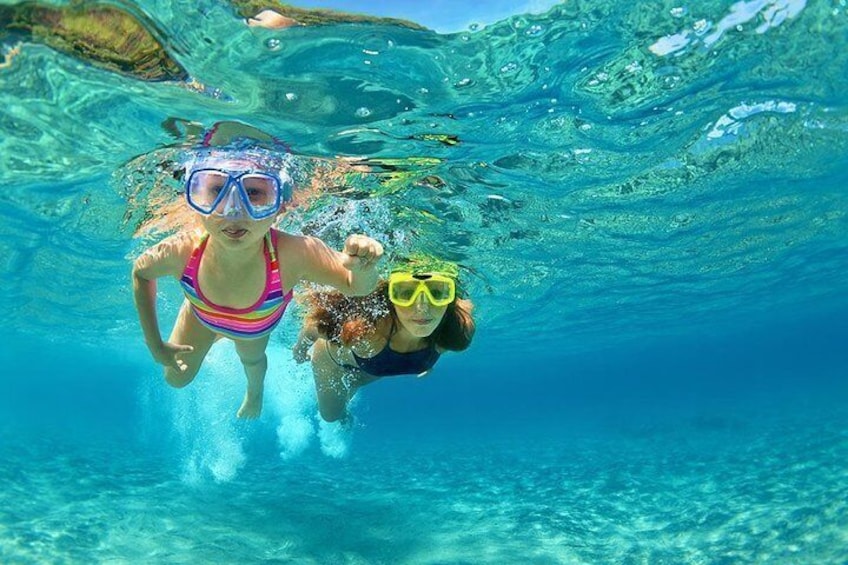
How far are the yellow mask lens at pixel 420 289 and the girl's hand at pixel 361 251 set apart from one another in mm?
2603

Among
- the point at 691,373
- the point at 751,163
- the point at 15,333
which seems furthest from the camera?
the point at 691,373

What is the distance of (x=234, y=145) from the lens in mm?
10250

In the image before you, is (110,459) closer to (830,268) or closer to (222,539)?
(222,539)

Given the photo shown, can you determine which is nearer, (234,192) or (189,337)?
(234,192)

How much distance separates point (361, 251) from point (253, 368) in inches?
205

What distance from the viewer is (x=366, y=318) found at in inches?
360

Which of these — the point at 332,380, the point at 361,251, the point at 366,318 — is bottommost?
the point at 361,251

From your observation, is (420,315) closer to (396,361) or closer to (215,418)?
(396,361)

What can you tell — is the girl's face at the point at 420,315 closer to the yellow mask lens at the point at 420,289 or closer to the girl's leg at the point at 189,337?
the yellow mask lens at the point at 420,289

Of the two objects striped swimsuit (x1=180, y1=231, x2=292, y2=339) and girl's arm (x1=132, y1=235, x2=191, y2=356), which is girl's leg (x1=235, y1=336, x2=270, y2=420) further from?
girl's arm (x1=132, y1=235, x2=191, y2=356)

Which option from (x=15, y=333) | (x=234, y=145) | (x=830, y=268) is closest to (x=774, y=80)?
(x=234, y=145)

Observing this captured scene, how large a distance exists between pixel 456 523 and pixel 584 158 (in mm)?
8617

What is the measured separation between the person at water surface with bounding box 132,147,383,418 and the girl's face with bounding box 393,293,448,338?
1674 mm

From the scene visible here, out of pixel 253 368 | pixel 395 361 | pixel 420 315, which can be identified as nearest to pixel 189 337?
pixel 253 368
